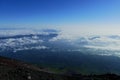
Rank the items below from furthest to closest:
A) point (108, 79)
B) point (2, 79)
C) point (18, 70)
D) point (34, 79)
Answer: point (108, 79) → point (18, 70) → point (34, 79) → point (2, 79)

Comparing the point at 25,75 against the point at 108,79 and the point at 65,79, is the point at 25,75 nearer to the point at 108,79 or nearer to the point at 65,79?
the point at 65,79

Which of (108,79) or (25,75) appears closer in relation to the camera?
(25,75)

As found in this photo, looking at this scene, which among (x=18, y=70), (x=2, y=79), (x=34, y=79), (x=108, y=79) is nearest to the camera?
(x=2, y=79)

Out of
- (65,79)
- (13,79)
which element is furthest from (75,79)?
(13,79)

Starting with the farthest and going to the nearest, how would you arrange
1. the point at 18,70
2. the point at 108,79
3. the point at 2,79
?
the point at 108,79 → the point at 18,70 → the point at 2,79

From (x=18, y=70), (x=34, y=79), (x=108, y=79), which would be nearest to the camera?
(x=34, y=79)

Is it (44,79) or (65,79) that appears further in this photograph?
(65,79)

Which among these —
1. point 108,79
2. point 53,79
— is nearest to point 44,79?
point 53,79

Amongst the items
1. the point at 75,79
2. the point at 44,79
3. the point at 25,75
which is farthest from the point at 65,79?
the point at 25,75

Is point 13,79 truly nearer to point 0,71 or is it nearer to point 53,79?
point 0,71
